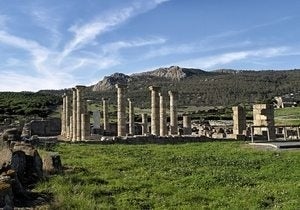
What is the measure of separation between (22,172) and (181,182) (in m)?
4.52

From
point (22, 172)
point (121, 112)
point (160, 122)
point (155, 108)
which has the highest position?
point (155, 108)

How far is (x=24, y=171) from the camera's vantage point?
50.0 ft

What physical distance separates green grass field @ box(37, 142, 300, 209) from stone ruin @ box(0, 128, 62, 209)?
54cm

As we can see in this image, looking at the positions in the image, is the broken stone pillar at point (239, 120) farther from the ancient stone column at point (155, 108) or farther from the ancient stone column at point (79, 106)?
the ancient stone column at point (79, 106)

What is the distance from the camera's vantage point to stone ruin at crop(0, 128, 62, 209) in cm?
1065

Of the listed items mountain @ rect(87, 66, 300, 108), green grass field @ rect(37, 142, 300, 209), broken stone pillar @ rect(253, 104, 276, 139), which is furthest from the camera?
mountain @ rect(87, 66, 300, 108)

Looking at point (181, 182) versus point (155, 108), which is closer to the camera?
point (181, 182)

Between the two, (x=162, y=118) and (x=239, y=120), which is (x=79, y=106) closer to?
(x=162, y=118)

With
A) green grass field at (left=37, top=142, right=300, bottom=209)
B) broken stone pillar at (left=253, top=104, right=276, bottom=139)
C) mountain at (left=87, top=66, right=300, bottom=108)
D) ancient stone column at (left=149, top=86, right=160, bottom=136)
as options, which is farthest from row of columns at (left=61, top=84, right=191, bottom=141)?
mountain at (left=87, top=66, right=300, bottom=108)

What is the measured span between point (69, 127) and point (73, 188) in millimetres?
43062

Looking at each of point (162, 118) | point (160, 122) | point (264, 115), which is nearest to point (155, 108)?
point (162, 118)

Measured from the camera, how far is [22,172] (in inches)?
590

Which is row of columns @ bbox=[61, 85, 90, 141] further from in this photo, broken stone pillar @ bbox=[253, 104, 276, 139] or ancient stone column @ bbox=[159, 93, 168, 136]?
broken stone pillar @ bbox=[253, 104, 276, 139]

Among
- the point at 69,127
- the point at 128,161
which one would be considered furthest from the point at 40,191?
the point at 69,127
